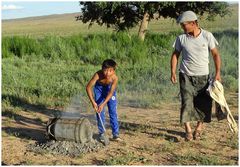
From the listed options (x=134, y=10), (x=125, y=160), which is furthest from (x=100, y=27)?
(x=125, y=160)

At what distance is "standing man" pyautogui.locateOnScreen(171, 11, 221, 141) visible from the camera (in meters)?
5.55

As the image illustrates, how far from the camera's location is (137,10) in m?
20.7

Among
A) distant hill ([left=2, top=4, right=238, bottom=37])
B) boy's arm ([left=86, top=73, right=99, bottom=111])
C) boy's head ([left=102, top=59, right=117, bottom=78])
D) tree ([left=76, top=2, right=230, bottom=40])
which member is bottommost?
distant hill ([left=2, top=4, right=238, bottom=37])

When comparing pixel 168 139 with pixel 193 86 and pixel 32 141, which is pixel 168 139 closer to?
pixel 193 86

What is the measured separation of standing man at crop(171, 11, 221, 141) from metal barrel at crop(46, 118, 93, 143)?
1245mm

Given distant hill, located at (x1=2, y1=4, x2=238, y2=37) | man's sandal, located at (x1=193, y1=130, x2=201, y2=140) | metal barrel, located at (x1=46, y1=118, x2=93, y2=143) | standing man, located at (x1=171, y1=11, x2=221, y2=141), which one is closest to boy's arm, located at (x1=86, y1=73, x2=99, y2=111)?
metal barrel, located at (x1=46, y1=118, x2=93, y2=143)

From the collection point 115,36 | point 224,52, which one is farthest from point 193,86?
point 115,36

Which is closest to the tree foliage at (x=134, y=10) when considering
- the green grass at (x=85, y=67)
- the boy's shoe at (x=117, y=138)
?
the green grass at (x=85, y=67)

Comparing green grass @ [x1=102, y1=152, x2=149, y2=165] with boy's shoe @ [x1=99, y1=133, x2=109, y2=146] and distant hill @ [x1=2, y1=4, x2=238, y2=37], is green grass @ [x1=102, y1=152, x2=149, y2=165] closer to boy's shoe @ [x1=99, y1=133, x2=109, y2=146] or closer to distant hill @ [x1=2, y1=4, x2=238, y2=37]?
boy's shoe @ [x1=99, y1=133, x2=109, y2=146]

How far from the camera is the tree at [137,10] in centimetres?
1966

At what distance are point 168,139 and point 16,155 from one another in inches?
77.9

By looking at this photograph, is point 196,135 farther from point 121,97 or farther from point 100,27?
point 100,27

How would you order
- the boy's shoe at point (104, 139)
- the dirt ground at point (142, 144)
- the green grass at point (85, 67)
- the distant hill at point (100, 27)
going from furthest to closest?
the distant hill at point (100, 27), the green grass at point (85, 67), the boy's shoe at point (104, 139), the dirt ground at point (142, 144)

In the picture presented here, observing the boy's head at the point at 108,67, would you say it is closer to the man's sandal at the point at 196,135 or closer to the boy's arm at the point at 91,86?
the boy's arm at the point at 91,86
